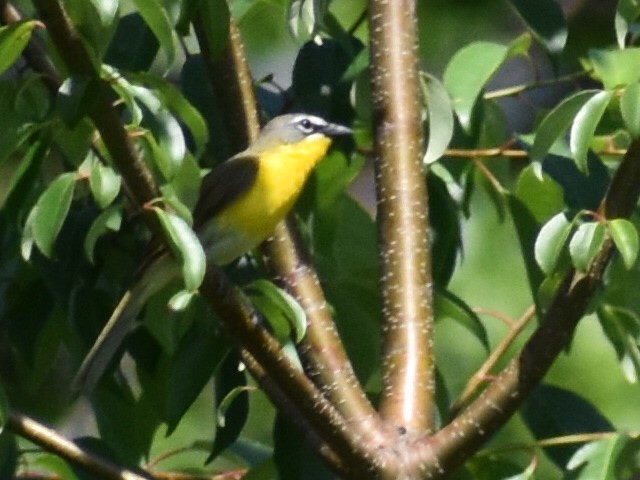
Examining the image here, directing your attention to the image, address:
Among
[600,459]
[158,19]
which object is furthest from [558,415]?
[158,19]

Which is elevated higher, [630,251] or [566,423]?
[630,251]

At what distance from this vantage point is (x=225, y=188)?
325cm

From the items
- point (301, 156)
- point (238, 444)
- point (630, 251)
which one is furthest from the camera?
point (301, 156)

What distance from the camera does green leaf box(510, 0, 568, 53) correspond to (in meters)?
2.52

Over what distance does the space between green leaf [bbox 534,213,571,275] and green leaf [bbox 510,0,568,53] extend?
0.53 metres

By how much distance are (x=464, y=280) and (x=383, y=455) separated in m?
2.39

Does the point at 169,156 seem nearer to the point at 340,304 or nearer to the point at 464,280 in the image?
the point at 340,304

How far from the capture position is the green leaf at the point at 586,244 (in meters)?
1.99

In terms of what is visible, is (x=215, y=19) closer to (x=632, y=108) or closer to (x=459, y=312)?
(x=632, y=108)

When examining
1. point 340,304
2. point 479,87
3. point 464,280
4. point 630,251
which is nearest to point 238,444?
point 340,304

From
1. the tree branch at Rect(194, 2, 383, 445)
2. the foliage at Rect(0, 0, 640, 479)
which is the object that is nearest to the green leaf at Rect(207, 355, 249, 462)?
the foliage at Rect(0, 0, 640, 479)

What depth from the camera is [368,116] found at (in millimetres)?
2738

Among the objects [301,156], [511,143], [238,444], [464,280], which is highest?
[511,143]

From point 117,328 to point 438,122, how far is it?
2.16 ft
